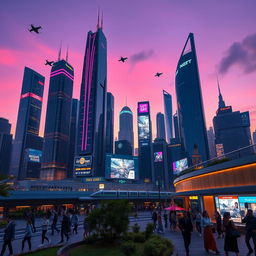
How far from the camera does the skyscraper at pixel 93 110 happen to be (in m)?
140

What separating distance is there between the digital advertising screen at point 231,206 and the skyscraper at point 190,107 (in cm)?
12244

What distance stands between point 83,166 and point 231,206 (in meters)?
115

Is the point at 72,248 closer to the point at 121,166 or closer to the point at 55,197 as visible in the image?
the point at 55,197

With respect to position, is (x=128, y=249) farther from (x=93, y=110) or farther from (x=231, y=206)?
(x=93, y=110)

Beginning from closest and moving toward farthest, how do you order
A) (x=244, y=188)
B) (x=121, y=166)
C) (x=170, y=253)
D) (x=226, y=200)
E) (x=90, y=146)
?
(x=170, y=253) → (x=244, y=188) → (x=226, y=200) → (x=121, y=166) → (x=90, y=146)

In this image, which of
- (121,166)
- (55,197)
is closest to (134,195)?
(121,166)

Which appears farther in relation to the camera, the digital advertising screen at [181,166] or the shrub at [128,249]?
the digital advertising screen at [181,166]

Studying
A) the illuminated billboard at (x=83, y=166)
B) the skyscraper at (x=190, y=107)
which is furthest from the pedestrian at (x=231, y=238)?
the skyscraper at (x=190, y=107)

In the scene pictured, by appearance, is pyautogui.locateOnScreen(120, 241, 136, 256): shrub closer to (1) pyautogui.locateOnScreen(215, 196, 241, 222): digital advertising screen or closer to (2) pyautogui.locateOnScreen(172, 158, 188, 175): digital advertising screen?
(1) pyautogui.locateOnScreen(215, 196, 241, 222): digital advertising screen

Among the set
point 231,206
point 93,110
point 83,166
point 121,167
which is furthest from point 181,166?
point 93,110

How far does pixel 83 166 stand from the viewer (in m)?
125

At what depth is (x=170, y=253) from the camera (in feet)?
26.2

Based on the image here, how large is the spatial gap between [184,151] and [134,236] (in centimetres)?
13762

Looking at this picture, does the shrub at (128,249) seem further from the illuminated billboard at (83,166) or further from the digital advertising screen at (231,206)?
the illuminated billboard at (83,166)
